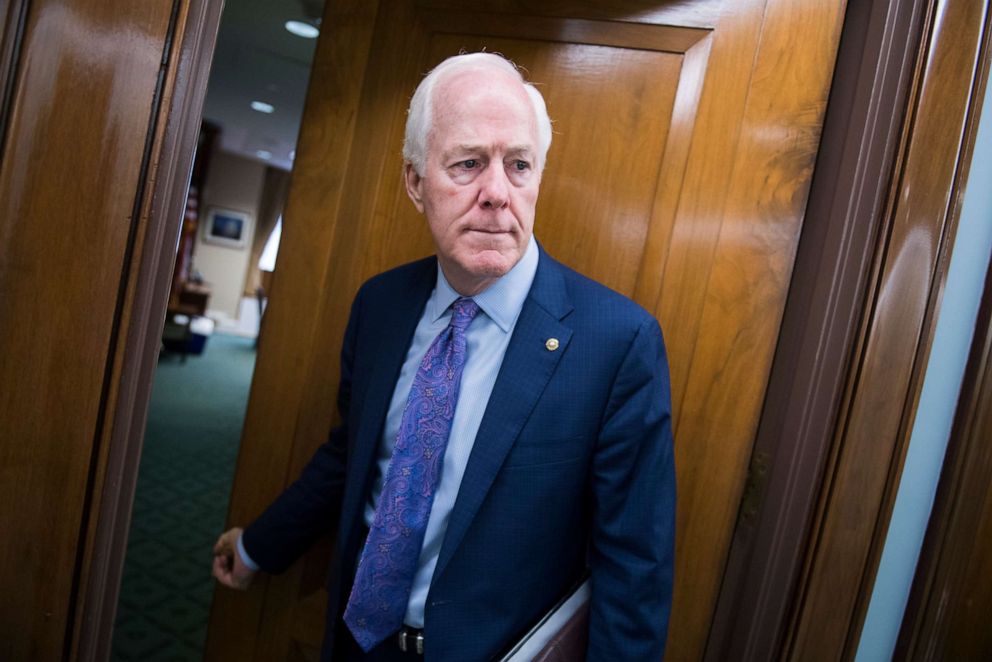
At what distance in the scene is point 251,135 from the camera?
387 inches

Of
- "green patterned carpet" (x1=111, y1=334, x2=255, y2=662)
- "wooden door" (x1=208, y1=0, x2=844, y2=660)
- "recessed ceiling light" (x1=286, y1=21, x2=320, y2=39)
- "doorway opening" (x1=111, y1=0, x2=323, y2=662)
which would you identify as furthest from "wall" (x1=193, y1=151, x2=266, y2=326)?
"wooden door" (x1=208, y1=0, x2=844, y2=660)

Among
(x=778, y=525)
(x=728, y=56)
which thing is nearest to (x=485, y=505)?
(x=778, y=525)

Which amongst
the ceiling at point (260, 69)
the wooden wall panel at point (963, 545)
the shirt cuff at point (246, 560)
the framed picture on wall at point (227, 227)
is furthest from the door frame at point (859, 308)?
the framed picture on wall at point (227, 227)

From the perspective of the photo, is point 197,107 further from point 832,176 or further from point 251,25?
point 251,25

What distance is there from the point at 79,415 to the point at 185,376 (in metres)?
7.27

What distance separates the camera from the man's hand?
53.1 inches

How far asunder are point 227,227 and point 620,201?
43.6 feet

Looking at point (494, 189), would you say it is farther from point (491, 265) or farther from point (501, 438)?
point (501, 438)

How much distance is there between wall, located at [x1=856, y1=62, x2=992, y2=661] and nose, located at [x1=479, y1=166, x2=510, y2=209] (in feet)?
2.67

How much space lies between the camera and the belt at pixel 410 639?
1.09 meters

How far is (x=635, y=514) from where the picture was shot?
1004 mm

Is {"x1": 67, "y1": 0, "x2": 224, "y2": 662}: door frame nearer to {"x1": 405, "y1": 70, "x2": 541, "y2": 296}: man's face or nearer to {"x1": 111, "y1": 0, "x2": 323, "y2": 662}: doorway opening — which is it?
{"x1": 405, "y1": 70, "x2": 541, "y2": 296}: man's face

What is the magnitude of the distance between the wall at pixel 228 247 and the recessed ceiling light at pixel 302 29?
29.9ft

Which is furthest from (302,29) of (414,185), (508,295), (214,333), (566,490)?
(214,333)
